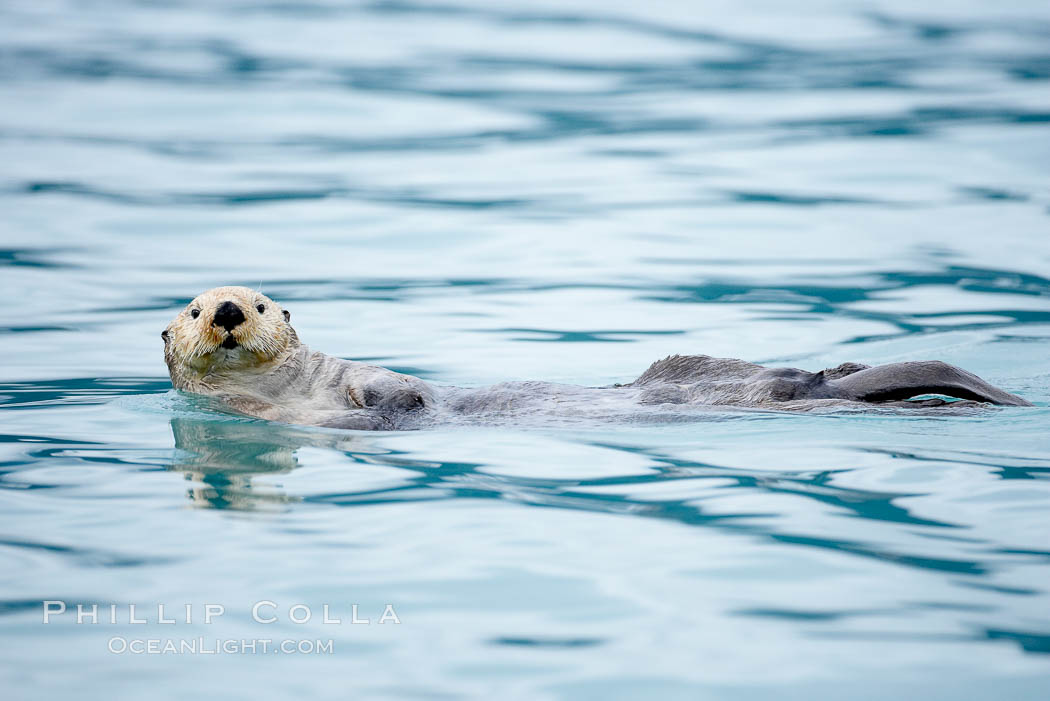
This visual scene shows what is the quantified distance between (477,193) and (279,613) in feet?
30.9

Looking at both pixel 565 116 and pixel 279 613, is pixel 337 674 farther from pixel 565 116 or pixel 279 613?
pixel 565 116

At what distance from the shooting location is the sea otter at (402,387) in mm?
5457

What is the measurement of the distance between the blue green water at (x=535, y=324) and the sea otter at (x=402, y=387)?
0.14m

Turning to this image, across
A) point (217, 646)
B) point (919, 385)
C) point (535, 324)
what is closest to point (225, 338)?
point (217, 646)

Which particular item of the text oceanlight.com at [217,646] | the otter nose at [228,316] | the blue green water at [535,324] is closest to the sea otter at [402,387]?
the otter nose at [228,316]

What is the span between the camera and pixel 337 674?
333 cm

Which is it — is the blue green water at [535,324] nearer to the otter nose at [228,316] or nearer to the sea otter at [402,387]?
the sea otter at [402,387]

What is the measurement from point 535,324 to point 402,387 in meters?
3.05

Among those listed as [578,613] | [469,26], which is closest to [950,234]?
[578,613]

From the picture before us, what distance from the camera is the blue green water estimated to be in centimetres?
350

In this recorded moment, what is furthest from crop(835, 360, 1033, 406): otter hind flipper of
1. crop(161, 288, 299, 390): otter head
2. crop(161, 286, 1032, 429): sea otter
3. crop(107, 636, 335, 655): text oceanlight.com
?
crop(107, 636, 335, 655): text oceanlight.com

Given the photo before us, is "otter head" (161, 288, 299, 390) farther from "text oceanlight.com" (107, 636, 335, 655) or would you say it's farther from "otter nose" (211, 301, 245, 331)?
"text oceanlight.com" (107, 636, 335, 655)

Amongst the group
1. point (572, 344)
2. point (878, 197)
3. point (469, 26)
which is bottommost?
point (572, 344)

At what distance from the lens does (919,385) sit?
5.24 metres
